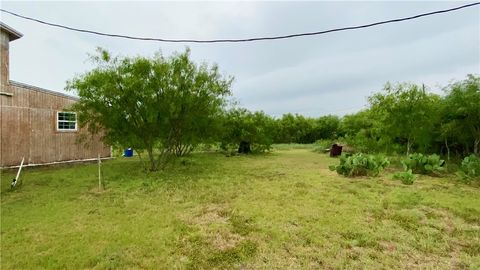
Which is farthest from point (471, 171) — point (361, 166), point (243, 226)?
Answer: point (243, 226)

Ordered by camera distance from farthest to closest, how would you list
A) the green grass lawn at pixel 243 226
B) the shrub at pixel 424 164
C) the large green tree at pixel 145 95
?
the shrub at pixel 424 164 → the large green tree at pixel 145 95 → the green grass lawn at pixel 243 226

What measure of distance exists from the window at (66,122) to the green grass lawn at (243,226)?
523 centimetres

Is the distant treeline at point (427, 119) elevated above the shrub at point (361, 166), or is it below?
above

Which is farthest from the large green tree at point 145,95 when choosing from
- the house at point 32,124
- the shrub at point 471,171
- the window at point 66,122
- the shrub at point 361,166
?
the shrub at point 471,171

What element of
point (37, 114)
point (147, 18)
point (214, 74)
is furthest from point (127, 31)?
point (37, 114)

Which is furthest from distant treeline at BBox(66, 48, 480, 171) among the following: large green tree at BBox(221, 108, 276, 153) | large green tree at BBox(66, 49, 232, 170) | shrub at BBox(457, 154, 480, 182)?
large green tree at BBox(221, 108, 276, 153)

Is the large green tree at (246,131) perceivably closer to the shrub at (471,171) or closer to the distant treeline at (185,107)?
the distant treeline at (185,107)

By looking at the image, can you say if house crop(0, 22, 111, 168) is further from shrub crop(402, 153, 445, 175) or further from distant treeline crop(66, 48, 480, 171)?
shrub crop(402, 153, 445, 175)

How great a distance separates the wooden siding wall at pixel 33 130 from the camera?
977 cm

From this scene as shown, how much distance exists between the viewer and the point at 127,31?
321 inches

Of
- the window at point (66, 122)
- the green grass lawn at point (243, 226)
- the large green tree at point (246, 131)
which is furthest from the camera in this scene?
the large green tree at point (246, 131)

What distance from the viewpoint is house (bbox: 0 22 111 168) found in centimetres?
973

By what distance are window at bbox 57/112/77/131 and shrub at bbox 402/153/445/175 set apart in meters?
12.1

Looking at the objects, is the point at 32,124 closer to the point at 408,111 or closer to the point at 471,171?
the point at 408,111
